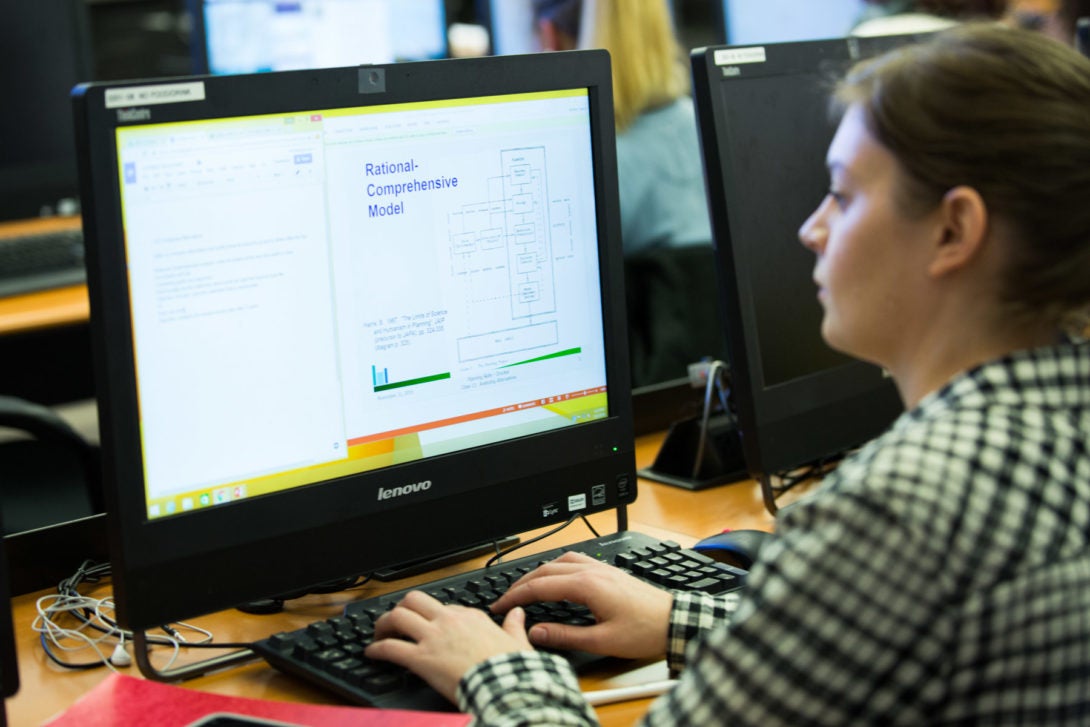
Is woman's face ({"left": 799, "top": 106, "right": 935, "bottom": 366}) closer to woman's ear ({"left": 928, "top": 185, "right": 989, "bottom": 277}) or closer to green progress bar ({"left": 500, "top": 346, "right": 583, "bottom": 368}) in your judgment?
woman's ear ({"left": 928, "top": 185, "right": 989, "bottom": 277})

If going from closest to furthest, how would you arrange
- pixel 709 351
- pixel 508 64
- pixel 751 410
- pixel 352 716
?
pixel 352 716 → pixel 508 64 → pixel 751 410 → pixel 709 351

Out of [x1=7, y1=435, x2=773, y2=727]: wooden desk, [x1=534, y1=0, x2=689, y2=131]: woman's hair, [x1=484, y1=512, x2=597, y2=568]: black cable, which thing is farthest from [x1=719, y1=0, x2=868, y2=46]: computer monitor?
[x1=484, y1=512, x2=597, y2=568]: black cable

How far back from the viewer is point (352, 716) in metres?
0.99

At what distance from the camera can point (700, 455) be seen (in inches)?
64.2

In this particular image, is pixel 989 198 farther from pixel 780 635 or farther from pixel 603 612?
pixel 603 612

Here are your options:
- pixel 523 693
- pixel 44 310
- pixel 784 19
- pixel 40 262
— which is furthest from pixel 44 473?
pixel 784 19

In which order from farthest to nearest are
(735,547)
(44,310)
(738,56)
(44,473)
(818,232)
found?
(44,310) → (44,473) → (738,56) → (735,547) → (818,232)

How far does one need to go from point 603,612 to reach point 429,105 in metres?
0.47

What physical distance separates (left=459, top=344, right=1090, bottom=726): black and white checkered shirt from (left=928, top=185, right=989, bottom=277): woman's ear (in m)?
0.11

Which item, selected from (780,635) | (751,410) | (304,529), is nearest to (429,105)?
(304,529)

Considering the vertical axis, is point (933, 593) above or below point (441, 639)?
above

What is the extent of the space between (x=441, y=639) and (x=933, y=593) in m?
0.43

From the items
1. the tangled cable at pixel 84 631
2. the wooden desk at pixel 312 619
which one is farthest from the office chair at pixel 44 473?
the wooden desk at pixel 312 619

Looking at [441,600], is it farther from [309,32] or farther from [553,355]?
[309,32]
